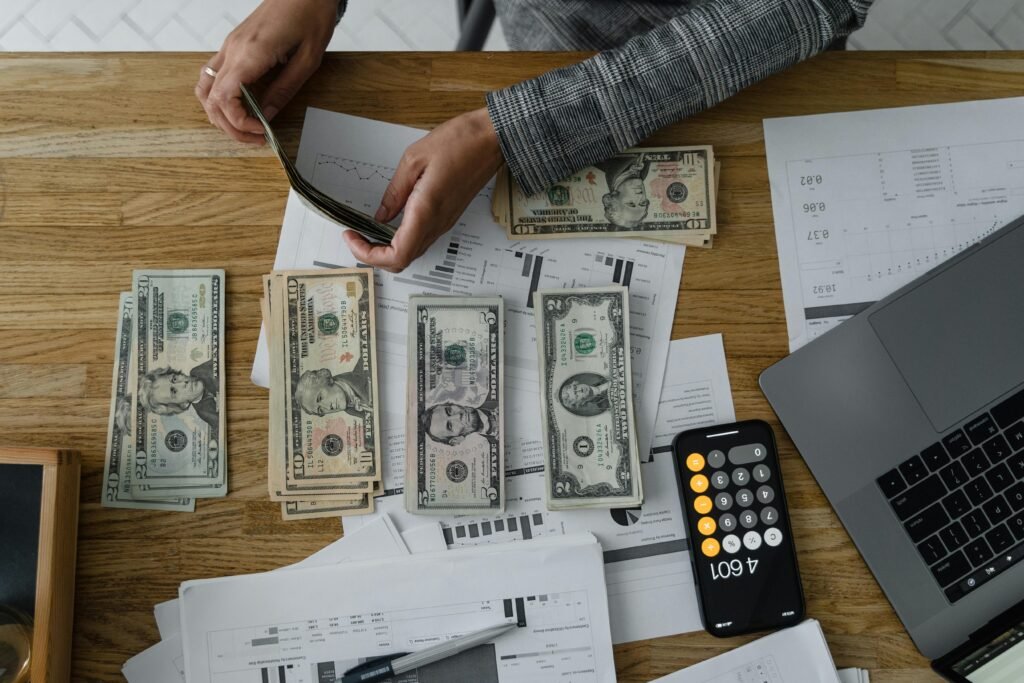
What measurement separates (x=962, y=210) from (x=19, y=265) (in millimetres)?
815

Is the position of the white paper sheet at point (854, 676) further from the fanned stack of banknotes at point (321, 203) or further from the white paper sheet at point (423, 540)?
the fanned stack of banknotes at point (321, 203)

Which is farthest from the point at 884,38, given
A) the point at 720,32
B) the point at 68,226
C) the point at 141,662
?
the point at 141,662

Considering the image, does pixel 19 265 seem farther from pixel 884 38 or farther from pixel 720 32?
pixel 884 38

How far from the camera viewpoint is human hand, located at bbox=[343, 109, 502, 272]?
63cm

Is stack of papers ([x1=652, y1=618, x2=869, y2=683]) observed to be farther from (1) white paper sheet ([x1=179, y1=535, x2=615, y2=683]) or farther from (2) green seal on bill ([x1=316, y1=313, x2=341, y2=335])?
(2) green seal on bill ([x1=316, y1=313, x2=341, y2=335])

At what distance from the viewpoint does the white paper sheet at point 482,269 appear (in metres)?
0.67

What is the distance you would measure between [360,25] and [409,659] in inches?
41.1

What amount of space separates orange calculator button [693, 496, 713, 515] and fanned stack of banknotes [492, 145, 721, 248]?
0.22 meters

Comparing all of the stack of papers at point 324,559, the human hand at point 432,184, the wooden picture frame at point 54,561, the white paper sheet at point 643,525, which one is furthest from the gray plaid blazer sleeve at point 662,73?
the wooden picture frame at point 54,561

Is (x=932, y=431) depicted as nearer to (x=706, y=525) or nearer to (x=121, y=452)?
(x=706, y=525)

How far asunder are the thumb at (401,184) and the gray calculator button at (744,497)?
37cm

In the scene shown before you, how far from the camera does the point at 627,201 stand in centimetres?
69

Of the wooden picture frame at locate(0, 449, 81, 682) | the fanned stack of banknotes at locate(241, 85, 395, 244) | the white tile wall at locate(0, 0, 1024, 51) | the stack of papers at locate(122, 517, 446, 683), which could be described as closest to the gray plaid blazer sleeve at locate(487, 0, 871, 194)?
the fanned stack of banknotes at locate(241, 85, 395, 244)

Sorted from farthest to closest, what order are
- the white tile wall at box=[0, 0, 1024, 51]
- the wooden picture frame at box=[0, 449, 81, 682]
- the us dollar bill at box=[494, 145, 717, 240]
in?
the white tile wall at box=[0, 0, 1024, 51] < the us dollar bill at box=[494, 145, 717, 240] < the wooden picture frame at box=[0, 449, 81, 682]
